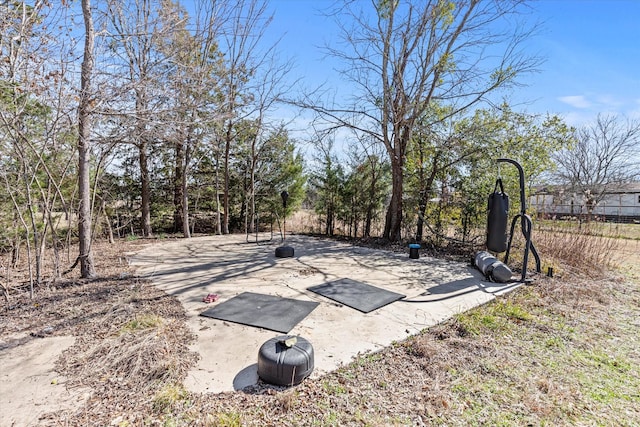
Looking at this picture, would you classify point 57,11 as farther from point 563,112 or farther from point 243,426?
point 563,112

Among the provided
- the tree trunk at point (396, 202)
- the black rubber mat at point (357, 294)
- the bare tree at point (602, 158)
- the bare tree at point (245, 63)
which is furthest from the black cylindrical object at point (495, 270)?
the bare tree at point (602, 158)

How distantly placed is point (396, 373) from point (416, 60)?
6465 mm

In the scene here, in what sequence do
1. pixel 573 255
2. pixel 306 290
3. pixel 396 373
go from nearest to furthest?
pixel 396 373 < pixel 306 290 < pixel 573 255

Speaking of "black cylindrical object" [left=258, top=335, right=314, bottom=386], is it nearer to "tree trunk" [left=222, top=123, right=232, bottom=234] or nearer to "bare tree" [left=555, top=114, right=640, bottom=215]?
"tree trunk" [left=222, top=123, right=232, bottom=234]

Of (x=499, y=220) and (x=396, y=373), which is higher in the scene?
(x=499, y=220)

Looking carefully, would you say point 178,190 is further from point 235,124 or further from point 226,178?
point 235,124

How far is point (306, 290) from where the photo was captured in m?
3.78

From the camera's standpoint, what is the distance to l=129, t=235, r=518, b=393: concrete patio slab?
7.38 feet

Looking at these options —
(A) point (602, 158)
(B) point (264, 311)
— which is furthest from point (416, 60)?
(A) point (602, 158)

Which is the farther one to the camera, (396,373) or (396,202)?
(396,202)

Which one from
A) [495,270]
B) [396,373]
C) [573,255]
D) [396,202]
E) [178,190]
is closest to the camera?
[396,373]

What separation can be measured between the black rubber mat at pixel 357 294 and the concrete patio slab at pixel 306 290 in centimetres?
10

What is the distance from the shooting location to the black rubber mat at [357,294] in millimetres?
3297

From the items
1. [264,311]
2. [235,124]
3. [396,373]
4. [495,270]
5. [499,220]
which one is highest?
[235,124]
